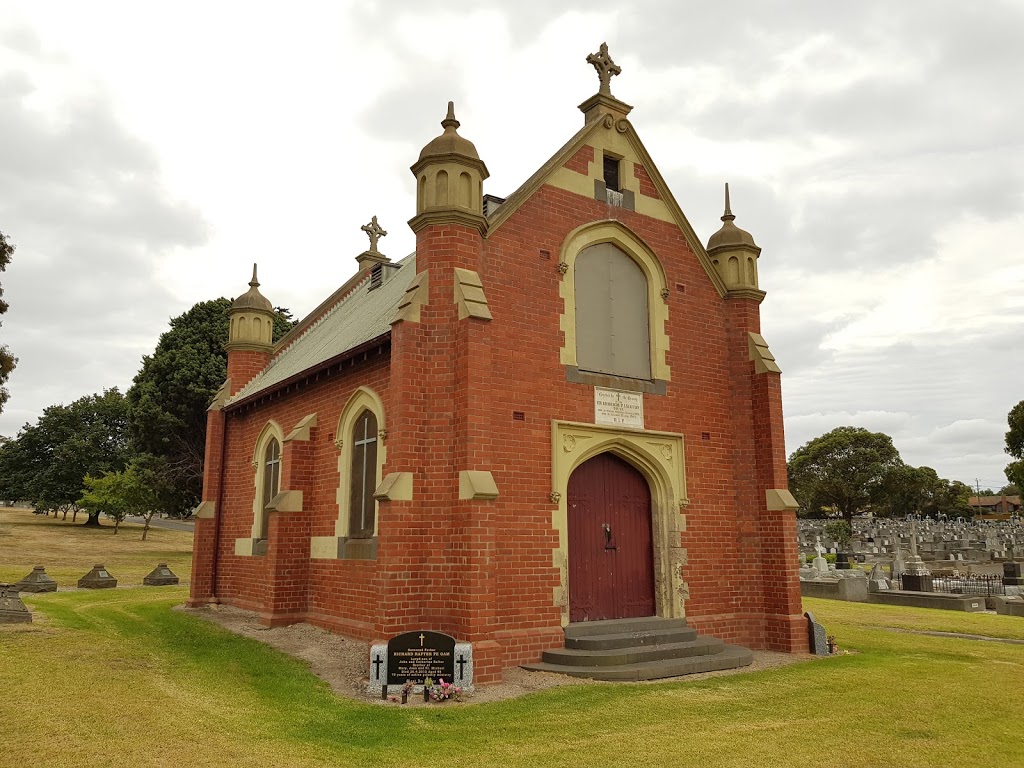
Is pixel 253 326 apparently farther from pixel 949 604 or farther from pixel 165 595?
pixel 949 604

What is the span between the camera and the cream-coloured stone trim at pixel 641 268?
1291cm

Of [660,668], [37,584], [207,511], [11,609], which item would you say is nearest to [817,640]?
[660,668]

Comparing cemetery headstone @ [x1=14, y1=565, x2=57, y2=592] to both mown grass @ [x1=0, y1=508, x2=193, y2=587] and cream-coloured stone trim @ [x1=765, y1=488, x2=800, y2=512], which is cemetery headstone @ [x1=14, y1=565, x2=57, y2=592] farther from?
cream-coloured stone trim @ [x1=765, y1=488, x2=800, y2=512]

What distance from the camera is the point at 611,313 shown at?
44.9 ft

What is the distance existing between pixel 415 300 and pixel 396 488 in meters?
2.97

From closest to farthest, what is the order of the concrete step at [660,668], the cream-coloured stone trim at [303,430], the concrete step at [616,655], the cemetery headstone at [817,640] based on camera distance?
the concrete step at [660,668], the concrete step at [616,655], the cemetery headstone at [817,640], the cream-coloured stone trim at [303,430]

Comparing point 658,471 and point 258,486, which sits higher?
point 658,471

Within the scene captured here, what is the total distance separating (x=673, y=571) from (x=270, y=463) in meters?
10.5

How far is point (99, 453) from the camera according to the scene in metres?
58.5

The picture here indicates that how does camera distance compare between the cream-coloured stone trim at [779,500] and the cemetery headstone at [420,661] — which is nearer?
the cemetery headstone at [420,661]

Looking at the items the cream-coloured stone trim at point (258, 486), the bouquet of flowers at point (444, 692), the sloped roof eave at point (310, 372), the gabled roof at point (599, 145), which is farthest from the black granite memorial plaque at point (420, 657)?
the cream-coloured stone trim at point (258, 486)

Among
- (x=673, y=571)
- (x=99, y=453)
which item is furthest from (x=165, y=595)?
(x=99, y=453)

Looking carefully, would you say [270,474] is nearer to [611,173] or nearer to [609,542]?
[609,542]

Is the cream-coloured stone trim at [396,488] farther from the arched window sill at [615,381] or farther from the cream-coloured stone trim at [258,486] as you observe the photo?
the cream-coloured stone trim at [258,486]
